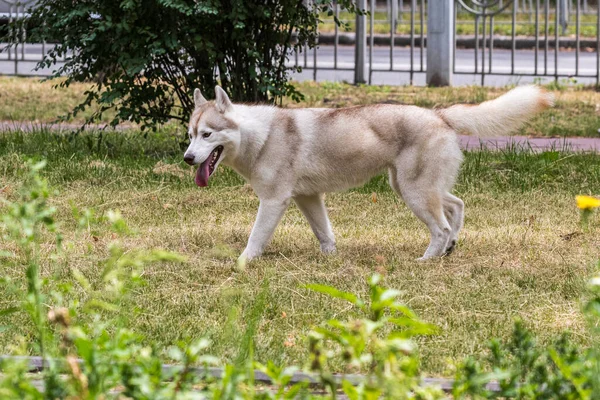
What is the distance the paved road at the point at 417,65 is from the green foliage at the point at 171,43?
5469 mm

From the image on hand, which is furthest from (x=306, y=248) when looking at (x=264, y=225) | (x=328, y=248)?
(x=264, y=225)

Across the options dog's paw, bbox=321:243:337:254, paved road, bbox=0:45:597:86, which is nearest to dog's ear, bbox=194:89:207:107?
dog's paw, bbox=321:243:337:254

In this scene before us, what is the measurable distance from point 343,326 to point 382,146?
10.1 feet

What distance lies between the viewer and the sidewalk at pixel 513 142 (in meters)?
9.15

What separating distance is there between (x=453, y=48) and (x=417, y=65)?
9.76ft

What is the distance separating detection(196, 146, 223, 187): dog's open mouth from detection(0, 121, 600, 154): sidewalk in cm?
323

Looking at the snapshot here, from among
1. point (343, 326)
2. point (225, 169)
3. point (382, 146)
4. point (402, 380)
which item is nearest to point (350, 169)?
point (382, 146)

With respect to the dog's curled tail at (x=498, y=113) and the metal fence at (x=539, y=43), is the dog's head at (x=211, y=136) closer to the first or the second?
the dog's curled tail at (x=498, y=113)

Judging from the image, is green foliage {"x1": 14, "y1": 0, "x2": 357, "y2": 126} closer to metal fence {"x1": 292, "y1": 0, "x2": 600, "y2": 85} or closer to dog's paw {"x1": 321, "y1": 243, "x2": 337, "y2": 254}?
dog's paw {"x1": 321, "y1": 243, "x2": 337, "y2": 254}

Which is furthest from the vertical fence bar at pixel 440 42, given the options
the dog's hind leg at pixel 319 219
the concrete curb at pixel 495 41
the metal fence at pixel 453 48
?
the dog's hind leg at pixel 319 219

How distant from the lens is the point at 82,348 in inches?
111

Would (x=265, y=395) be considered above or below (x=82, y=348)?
below

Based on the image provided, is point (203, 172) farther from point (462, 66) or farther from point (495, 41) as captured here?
point (495, 41)

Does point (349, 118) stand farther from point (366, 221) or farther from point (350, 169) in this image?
point (366, 221)
